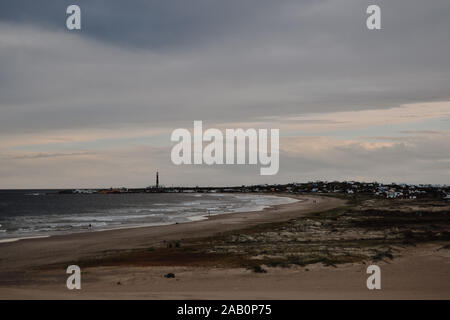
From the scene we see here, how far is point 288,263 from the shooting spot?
17.5m

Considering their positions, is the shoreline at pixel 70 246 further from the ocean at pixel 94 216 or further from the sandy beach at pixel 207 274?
the ocean at pixel 94 216

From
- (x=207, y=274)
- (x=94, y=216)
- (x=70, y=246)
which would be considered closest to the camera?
(x=207, y=274)

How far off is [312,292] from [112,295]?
6.46 metres

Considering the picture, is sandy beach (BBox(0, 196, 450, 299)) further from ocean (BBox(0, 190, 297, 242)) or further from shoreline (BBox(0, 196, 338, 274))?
ocean (BBox(0, 190, 297, 242))

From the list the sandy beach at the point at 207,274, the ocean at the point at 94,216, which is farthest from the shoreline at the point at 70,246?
the ocean at the point at 94,216

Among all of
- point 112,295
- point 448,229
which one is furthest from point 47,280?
point 448,229

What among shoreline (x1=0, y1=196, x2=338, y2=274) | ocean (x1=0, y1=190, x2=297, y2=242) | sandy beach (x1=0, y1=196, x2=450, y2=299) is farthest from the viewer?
ocean (x1=0, y1=190, x2=297, y2=242)

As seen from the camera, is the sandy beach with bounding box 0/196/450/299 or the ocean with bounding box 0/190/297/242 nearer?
the sandy beach with bounding box 0/196/450/299

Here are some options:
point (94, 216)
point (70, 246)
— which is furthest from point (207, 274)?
point (94, 216)

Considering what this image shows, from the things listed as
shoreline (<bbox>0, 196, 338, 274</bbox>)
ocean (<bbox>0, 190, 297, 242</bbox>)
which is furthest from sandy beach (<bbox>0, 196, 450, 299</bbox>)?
ocean (<bbox>0, 190, 297, 242</bbox>)

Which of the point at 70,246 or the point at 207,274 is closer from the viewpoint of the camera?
the point at 207,274

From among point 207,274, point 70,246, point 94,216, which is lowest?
point 94,216

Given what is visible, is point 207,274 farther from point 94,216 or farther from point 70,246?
point 94,216
